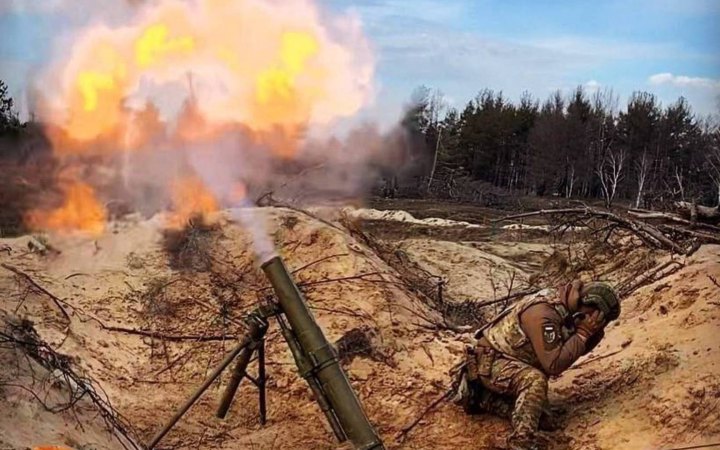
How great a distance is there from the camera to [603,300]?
659cm

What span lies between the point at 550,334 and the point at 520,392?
52cm

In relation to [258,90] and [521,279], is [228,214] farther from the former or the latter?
[521,279]

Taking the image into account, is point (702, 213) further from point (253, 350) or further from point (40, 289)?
point (40, 289)

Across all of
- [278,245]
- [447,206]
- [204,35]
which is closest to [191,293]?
[278,245]

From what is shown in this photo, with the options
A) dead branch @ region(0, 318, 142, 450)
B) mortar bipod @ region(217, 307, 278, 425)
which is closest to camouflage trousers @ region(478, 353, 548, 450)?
mortar bipod @ region(217, 307, 278, 425)

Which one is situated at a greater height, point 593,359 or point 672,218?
point 672,218

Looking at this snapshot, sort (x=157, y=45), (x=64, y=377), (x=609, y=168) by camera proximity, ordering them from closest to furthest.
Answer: (x=64, y=377), (x=157, y=45), (x=609, y=168)

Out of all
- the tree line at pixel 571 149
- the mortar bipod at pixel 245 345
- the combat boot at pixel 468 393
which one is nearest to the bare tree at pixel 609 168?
the tree line at pixel 571 149

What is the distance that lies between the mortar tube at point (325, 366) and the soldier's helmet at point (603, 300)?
1.99 metres

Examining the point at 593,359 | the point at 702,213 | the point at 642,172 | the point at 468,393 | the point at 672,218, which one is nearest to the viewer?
the point at 468,393

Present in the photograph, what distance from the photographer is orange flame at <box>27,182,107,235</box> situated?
1179cm

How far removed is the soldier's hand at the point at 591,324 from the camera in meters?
6.64

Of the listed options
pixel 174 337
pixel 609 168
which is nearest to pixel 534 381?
pixel 174 337

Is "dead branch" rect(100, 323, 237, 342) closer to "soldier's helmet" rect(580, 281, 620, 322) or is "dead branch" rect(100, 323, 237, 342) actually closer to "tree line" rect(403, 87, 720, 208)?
"soldier's helmet" rect(580, 281, 620, 322)
